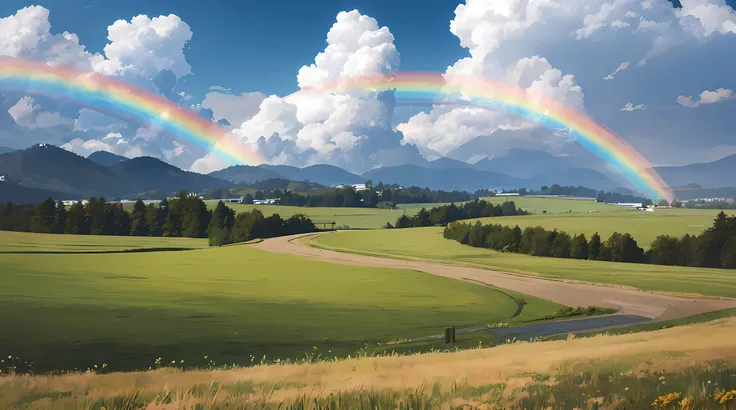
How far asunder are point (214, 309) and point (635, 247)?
75642 mm

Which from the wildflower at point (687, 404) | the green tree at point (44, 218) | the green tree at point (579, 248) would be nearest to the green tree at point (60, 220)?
the green tree at point (44, 218)

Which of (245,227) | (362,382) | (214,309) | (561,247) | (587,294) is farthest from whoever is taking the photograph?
(245,227)

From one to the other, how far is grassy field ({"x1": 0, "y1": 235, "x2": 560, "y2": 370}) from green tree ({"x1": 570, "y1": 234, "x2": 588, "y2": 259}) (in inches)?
1496

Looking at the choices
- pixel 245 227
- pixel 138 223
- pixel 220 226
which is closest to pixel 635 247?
pixel 245 227

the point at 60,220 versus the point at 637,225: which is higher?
the point at 637,225

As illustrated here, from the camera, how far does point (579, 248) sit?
96.5m

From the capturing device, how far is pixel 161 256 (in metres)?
91.4

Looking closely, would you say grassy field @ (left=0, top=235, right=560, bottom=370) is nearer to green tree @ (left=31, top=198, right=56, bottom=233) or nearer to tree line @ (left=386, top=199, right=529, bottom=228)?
green tree @ (left=31, top=198, right=56, bottom=233)

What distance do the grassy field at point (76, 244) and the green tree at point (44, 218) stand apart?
17048mm

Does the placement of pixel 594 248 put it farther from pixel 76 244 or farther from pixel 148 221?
pixel 148 221

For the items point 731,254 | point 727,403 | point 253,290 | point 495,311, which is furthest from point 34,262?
point 731,254

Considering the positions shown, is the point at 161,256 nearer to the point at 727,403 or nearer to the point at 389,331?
the point at 389,331

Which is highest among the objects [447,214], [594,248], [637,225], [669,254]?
[447,214]

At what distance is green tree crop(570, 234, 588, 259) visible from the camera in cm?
9619
